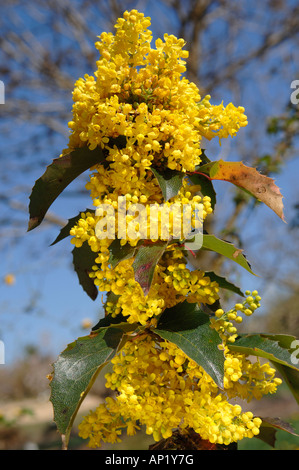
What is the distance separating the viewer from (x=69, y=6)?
4.50 metres

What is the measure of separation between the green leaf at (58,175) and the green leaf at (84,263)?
14 centimetres

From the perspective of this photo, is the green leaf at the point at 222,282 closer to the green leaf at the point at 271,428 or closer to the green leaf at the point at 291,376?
the green leaf at the point at 291,376

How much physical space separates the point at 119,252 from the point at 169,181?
0.16 m

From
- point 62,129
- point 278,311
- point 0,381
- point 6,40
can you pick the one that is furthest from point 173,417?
point 278,311

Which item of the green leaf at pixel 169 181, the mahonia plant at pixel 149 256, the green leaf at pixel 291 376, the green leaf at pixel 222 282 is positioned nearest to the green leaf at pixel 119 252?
the mahonia plant at pixel 149 256

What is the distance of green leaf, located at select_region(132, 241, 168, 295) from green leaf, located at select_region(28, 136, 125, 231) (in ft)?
0.65

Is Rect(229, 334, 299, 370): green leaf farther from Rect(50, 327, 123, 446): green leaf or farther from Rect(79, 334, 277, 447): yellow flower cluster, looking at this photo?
Rect(50, 327, 123, 446): green leaf

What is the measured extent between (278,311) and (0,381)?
20.6 feet

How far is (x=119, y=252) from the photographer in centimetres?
70

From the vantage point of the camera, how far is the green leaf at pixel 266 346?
2.47 ft

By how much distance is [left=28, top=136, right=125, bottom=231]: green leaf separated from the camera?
29.4 inches

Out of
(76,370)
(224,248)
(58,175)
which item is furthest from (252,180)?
(76,370)

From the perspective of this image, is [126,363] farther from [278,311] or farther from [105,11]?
[278,311]

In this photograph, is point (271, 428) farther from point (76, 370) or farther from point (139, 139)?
point (139, 139)
